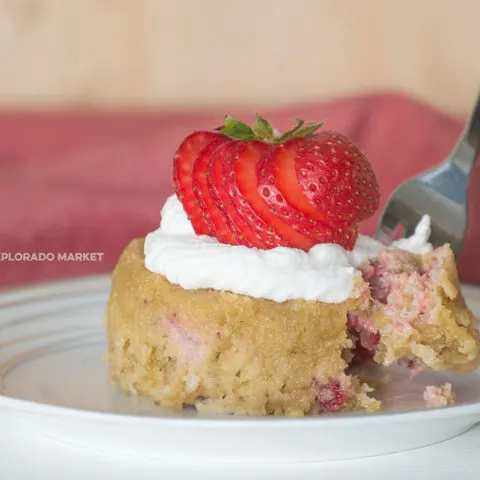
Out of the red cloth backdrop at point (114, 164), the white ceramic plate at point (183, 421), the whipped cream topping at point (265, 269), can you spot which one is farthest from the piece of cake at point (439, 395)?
the red cloth backdrop at point (114, 164)

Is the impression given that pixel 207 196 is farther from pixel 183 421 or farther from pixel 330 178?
pixel 183 421

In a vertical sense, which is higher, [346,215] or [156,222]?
[346,215]

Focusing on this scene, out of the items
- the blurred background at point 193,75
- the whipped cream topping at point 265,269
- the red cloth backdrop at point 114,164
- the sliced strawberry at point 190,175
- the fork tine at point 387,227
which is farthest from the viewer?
the blurred background at point 193,75

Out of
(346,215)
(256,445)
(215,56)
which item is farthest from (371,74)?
(256,445)

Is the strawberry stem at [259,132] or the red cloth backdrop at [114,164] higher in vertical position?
the strawberry stem at [259,132]

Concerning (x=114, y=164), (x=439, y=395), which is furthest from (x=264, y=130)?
(x=114, y=164)

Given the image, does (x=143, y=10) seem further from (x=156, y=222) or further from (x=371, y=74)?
(x=156, y=222)

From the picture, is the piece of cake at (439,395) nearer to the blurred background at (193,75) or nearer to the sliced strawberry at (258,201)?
the sliced strawberry at (258,201)
